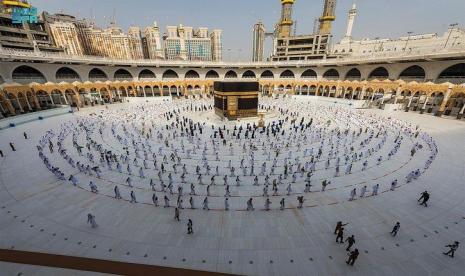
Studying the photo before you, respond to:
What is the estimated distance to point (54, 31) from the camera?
234 ft

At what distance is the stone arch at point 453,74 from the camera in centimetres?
3042

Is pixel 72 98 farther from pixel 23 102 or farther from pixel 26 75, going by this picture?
pixel 23 102

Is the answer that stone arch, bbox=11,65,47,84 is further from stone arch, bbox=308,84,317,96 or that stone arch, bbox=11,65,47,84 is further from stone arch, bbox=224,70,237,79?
stone arch, bbox=308,84,317,96

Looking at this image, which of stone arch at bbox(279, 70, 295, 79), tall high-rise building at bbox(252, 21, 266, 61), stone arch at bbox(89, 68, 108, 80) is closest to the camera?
stone arch at bbox(89, 68, 108, 80)

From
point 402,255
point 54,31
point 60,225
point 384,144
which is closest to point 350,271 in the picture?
point 402,255

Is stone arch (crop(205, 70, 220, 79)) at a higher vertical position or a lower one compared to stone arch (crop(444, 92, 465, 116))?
higher

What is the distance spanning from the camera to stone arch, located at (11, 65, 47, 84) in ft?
108

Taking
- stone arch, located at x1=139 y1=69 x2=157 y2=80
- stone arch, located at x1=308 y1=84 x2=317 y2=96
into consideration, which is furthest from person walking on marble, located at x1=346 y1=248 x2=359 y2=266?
stone arch, located at x1=139 y1=69 x2=157 y2=80

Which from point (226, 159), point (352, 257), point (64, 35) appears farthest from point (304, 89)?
point (64, 35)

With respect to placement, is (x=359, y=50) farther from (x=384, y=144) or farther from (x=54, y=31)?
(x=54, y=31)

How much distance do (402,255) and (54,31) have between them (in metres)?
102

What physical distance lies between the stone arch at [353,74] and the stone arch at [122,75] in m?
50.2

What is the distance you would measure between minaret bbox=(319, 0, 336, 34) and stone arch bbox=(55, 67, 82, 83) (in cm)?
6748

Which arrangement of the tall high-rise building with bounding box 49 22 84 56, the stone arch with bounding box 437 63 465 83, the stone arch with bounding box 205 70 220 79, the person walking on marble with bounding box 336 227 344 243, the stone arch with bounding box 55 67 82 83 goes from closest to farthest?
the person walking on marble with bounding box 336 227 344 243
the stone arch with bounding box 437 63 465 83
the stone arch with bounding box 55 67 82 83
the stone arch with bounding box 205 70 220 79
the tall high-rise building with bounding box 49 22 84 56
